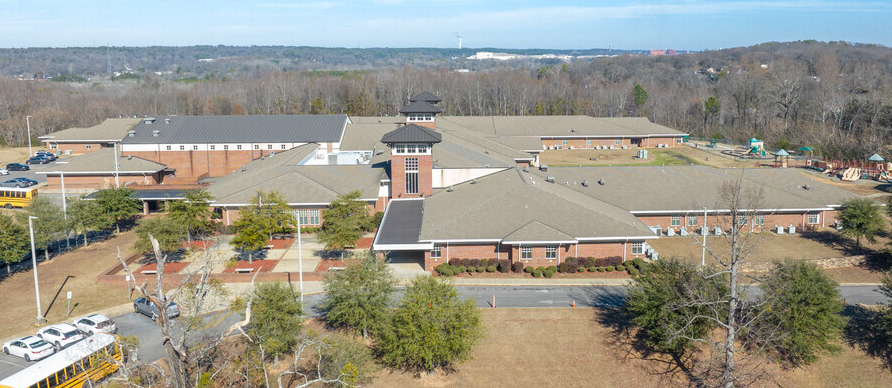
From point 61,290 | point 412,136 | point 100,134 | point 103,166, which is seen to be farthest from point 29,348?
point 100,134

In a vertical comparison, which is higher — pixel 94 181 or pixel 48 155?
pixel 48 155

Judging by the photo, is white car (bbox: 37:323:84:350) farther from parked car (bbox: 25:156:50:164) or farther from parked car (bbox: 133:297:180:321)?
parked car (bbox: 25:156:50:164)

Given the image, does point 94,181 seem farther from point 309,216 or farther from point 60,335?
point 60,335

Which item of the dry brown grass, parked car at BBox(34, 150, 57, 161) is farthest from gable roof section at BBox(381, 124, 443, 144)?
parked car at BBox(34, 150, 57, 161)

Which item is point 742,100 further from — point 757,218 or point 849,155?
point 757,218

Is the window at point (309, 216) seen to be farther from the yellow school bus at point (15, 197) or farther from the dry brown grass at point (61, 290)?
the yellow school bus at point (15, 197)

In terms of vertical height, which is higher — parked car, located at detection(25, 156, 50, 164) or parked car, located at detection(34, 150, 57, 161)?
parked car, located at detection(34, 150, 57, 161)

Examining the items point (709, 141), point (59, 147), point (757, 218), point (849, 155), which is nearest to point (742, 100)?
point (709, 141)
